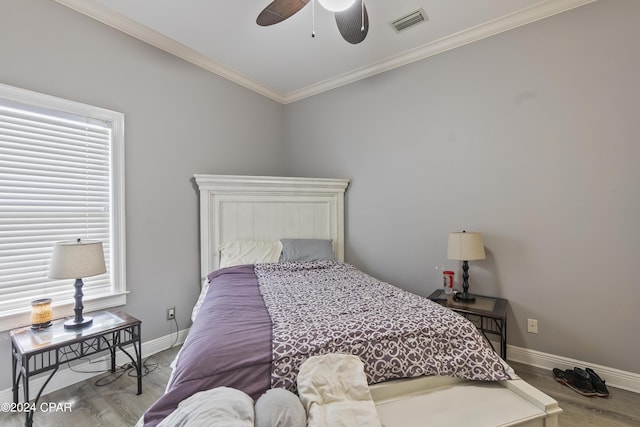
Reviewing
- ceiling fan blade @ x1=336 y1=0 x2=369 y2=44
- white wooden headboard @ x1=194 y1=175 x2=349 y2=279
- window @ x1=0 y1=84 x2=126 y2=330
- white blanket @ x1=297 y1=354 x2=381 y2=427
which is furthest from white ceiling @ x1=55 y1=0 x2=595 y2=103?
white blanket @ x1=297 y1=354 x2=381 y2=427

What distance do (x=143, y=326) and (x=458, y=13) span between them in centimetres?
379

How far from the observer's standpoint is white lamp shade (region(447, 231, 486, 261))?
7.85 ft

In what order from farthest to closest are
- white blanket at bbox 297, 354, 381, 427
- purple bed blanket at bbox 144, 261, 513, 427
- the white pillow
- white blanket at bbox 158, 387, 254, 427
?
the white pillow, purple bed blanket at bbox 144, 261, 513, 427, white blanket at bbox 297, 354, 381, 427, white blanket at bbox 158, 387, 254, 427

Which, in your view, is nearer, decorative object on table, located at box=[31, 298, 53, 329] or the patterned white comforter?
the patterned white comforter

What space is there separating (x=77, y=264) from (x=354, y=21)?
2.34m

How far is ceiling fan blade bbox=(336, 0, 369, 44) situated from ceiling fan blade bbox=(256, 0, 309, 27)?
0.25 m

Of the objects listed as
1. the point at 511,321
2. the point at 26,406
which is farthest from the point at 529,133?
the point at 26,406

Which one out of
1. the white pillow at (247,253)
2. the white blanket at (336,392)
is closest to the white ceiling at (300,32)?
the white pillow at (247,253)

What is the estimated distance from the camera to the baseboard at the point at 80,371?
79.0 inches

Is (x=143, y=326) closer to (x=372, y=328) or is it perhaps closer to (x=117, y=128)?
(x=117, y=128)

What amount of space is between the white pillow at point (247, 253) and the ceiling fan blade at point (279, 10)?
198 cm

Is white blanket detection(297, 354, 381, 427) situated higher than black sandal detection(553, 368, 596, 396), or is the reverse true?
white blanket detection(297, 354, 381, 427)

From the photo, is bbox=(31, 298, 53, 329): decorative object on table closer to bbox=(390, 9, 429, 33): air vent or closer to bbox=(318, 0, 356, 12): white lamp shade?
bbox=(318, 0, 356, 12): white lamp shade

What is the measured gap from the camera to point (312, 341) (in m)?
1.40
